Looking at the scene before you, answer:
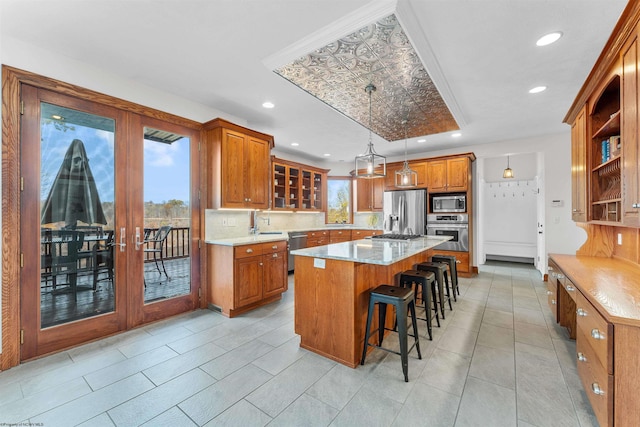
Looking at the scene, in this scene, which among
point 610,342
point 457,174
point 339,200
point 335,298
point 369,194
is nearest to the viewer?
point 610,342

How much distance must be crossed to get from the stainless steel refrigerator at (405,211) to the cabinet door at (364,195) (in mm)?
593

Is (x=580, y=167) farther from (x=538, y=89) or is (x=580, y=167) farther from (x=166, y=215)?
(x=166, y=215)

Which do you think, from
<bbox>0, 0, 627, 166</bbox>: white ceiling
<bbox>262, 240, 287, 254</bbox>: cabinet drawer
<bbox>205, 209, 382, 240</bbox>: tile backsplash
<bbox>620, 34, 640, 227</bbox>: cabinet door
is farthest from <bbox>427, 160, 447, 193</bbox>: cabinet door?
<bbox>620, 34, 640, 227</bbox>: cabinet door

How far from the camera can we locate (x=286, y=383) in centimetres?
198

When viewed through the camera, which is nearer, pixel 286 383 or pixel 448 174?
pixel 286 383

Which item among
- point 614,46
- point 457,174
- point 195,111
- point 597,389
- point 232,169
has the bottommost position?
point 597,389

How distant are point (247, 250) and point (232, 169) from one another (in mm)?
1100

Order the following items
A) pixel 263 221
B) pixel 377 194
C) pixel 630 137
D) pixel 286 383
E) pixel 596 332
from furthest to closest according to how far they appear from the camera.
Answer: pixel 377 194
pixel 263 221
pixel 286 383
pixel 630 137
pixel 596 332

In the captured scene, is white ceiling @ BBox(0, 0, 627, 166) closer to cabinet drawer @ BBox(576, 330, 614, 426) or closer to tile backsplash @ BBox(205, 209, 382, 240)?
tile backsplash @ BBox(205, 209, 382, 240)

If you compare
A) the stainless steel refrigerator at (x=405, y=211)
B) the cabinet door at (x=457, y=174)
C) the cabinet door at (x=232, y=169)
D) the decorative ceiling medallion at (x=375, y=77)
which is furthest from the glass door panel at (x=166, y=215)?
the cabinet door at (x=457, y=174)

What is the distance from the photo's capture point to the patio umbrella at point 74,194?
96.0 inches

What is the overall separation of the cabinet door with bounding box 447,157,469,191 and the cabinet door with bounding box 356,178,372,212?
1842 mm

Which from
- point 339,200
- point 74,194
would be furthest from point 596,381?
point 339,200

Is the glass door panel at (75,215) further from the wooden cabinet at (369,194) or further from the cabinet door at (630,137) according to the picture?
the wooden cabinet at (369,194)
